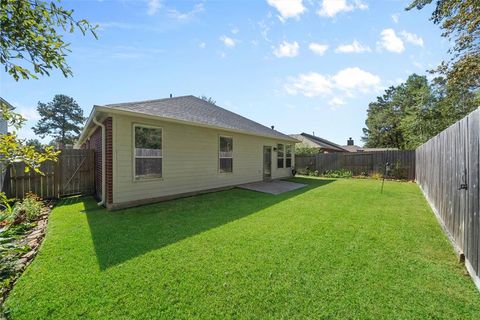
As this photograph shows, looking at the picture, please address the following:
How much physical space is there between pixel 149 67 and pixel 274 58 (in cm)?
539

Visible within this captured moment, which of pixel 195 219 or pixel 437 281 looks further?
pixel 195 219

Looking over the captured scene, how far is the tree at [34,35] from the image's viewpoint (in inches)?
64.0

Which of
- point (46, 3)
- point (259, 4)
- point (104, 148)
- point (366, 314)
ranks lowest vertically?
point (366, 314)

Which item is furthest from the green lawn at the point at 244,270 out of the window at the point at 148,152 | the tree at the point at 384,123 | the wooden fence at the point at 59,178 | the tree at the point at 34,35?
the tree at the point at 384,123

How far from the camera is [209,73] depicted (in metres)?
12.4

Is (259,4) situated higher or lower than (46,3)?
higher

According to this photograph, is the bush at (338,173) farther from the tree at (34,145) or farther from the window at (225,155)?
the tree at (34,145)

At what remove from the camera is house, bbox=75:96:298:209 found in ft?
21.6

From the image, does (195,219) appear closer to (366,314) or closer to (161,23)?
(366,314)

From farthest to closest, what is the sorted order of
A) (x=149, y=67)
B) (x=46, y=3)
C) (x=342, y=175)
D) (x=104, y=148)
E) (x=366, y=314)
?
(x=342, y=175) < (x=149, y=67) < (x=104, y=148) < (x=366, y=314) < (x=46, y=3)

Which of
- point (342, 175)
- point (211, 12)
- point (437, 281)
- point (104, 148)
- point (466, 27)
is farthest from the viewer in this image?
point (342, 175)

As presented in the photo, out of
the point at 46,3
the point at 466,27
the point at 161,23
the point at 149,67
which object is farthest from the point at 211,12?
the point at 466,27

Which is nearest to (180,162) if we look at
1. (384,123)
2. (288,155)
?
(288,155)

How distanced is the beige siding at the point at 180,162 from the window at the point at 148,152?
17cm
